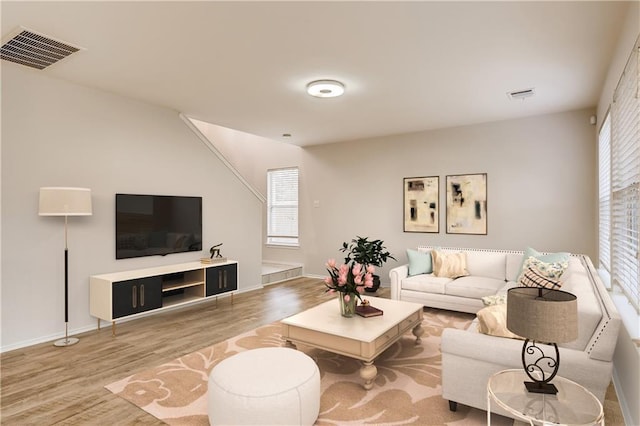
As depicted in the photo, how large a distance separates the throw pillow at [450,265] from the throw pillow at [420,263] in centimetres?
14

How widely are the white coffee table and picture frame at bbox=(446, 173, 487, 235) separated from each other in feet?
8.42

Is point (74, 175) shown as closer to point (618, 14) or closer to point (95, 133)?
point (95, 133)

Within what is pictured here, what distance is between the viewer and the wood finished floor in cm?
235

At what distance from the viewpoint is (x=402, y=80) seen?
371cm

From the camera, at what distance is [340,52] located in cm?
308

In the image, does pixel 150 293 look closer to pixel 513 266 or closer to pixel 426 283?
pixel 426 283

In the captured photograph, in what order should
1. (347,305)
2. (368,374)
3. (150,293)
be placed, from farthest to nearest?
(150,293) < (347,305) < (368,374)

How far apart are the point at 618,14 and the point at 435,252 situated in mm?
3303

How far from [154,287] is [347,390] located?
8.76 ft

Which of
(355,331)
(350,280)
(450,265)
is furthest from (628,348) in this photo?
(450,265)

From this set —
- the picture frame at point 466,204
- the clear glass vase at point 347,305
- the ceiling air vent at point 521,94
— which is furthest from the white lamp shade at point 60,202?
the picture frame at point 466,204

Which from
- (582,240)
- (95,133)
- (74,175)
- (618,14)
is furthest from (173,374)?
(582,240)

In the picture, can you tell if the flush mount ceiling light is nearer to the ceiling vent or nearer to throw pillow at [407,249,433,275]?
the ceiling vent

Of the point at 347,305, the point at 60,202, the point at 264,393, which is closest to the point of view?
the point at 264,393
